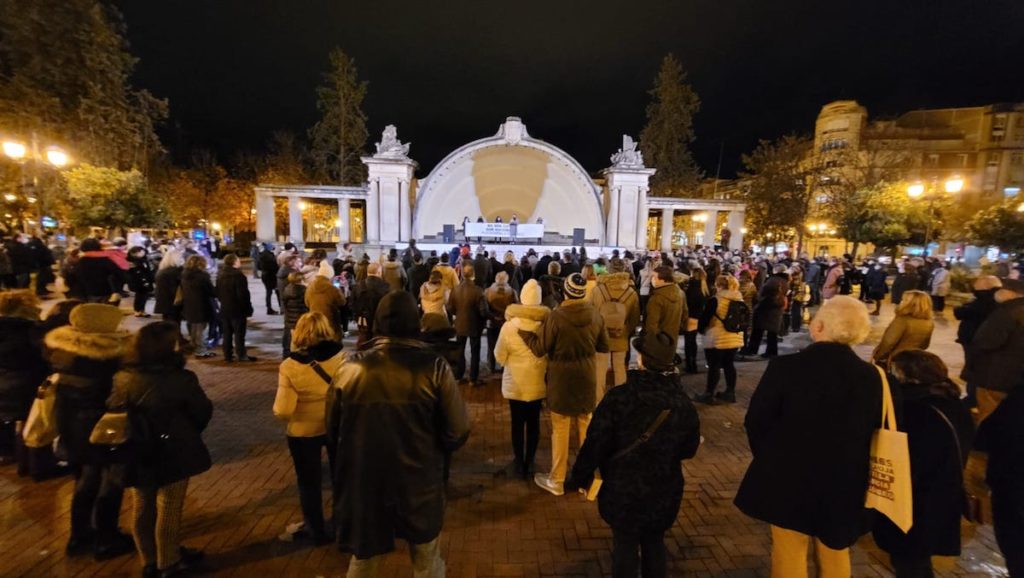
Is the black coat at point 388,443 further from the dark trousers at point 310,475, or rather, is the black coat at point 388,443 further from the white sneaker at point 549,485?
the white sneaker at point 549,485

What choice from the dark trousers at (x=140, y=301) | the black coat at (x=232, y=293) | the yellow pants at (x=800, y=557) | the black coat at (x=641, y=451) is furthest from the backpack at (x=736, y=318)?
the dark trousers at (x=140, y=301)

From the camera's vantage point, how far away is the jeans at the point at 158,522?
3016 millimetres

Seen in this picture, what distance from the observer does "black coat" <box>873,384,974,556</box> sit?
8.42 feet

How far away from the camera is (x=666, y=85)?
45.3m

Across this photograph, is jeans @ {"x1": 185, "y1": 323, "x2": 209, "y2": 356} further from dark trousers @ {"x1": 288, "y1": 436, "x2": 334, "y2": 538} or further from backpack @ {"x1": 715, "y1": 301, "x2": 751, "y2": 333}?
backpack @ {"x1": 715, "y1": 301, "x2": 751, "y2": 333}

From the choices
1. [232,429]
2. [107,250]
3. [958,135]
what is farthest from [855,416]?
[958,135]

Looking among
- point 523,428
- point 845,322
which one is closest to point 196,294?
point 523,428

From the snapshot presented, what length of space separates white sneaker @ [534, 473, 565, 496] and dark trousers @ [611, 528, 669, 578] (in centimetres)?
158

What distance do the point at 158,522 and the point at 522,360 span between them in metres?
2.74

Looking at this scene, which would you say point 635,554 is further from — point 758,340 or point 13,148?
point 13,148

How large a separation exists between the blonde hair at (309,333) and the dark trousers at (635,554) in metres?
2.13

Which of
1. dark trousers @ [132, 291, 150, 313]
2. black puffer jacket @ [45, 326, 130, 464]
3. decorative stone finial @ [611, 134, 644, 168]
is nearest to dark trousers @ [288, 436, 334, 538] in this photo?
black puffer jacket @ [45, 326, 130, 464]

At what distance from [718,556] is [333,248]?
30.6 metres

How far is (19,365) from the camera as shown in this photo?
13.6 ft
